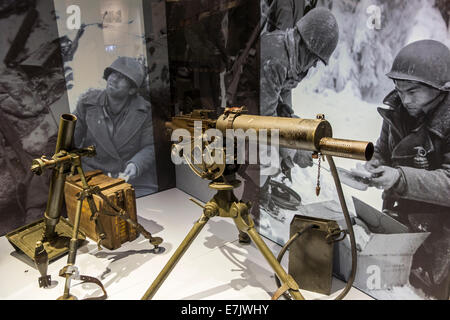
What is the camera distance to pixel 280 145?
1693mm

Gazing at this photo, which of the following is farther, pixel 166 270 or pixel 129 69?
pixel 129 69

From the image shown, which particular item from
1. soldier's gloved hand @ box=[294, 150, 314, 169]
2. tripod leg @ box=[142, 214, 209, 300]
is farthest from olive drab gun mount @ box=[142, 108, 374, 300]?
soldier's gloved hand @ box=[294, 150, 314, 169]

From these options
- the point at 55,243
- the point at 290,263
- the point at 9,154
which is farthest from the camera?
the point at 9,154

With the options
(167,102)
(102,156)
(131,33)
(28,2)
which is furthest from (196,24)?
(102,156)

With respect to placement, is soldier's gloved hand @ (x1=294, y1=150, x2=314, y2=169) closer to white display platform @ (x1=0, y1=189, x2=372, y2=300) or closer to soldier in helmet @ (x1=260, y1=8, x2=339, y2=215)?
soldier in helmet @ (x1=260, y1=8, x2=339, y2=215)

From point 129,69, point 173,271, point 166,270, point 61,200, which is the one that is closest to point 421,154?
point 166,270

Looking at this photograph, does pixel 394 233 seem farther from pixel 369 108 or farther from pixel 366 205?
pixel 369 108

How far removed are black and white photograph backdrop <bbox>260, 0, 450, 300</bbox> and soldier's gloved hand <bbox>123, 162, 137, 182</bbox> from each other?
213cm

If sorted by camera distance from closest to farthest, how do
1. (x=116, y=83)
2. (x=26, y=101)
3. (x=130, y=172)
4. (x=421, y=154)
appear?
(x=421, y=154) → (x=26, y=101) → (x=116, y=83) → (x=130, y=172)

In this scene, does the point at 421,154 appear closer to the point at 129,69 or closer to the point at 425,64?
the point at 425,64

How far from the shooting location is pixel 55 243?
2.68 meters

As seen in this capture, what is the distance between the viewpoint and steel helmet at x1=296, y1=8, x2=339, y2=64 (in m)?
1.99

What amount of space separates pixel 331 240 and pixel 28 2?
3123 millimetres

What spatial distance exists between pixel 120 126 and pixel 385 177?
2.79 meters
